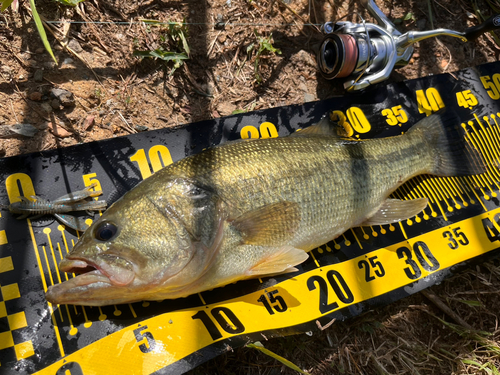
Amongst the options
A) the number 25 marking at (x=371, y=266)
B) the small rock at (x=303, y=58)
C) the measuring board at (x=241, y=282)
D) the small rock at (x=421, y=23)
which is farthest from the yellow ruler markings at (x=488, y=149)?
the small rock at (x=303, y=58)

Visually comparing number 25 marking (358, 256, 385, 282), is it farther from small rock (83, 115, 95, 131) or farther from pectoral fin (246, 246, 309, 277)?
small rock (83, 115, 95, 131)

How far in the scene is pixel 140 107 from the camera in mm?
2955

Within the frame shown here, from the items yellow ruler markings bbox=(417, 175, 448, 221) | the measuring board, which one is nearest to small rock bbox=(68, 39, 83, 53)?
the measuring board

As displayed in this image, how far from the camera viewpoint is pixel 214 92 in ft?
10.3

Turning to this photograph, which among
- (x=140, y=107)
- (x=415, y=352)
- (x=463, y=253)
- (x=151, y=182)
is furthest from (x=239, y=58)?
(x=415, y=352)

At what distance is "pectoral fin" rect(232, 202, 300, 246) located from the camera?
2248mm

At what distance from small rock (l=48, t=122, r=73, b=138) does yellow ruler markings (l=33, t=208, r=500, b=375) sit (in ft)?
5.23

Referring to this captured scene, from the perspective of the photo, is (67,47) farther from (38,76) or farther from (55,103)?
(55,103)

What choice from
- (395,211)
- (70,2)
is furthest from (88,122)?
(395,211)

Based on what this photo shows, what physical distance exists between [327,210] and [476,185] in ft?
5.88

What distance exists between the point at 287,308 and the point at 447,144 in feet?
6.79

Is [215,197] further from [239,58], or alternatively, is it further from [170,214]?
[239,58]

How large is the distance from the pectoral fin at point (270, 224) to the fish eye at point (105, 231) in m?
0.73

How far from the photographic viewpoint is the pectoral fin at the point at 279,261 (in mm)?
2361
